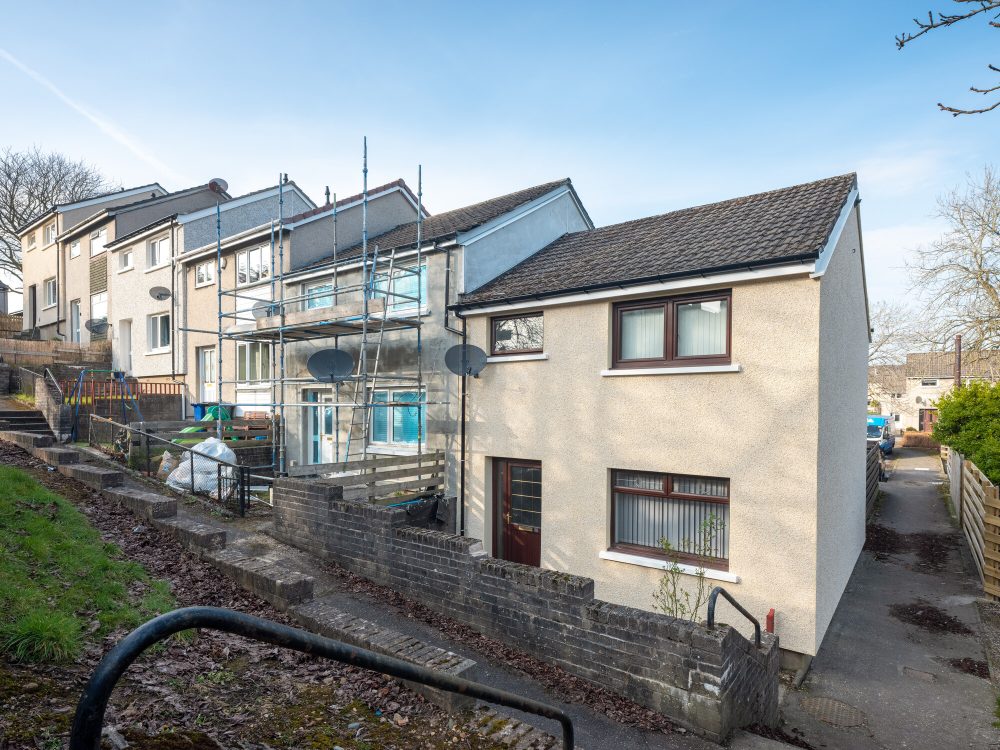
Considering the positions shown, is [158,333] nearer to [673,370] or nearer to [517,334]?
[517,334]

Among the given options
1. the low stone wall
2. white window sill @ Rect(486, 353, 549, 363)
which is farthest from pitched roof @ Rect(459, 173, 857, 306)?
the low stone wall

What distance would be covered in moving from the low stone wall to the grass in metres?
2.84

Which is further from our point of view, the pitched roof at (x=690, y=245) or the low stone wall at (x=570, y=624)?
the pitched roof at (x=690, y=245)

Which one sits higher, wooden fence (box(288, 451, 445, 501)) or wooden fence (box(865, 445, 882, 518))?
wooden fence (box(288, 451, 445, 501))

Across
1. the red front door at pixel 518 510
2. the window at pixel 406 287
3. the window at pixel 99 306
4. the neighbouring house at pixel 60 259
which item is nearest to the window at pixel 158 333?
the window at pixel 99 306

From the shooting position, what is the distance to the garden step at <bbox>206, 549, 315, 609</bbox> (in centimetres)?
600

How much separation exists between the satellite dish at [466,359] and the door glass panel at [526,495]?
2.00m

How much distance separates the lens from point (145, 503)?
26.7 feet

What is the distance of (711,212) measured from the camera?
12000 mm

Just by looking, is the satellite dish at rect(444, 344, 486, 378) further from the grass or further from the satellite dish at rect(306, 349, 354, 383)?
the grass

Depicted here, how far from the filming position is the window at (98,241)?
25484mm

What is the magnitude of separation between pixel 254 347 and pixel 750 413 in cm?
1434

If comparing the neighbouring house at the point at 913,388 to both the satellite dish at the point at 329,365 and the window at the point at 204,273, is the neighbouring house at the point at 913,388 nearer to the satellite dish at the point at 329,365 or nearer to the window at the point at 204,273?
the satellite dish at the point at 329,365

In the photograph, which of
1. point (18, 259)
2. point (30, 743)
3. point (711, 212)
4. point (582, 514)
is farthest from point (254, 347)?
point (18, 259)
